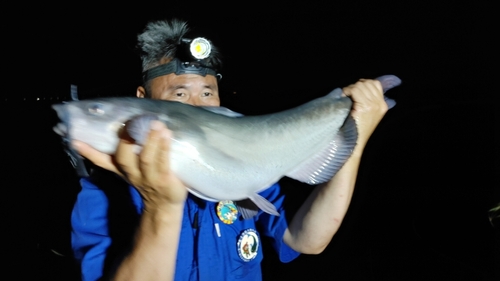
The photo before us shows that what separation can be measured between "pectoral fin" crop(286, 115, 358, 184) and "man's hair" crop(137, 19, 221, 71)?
63 cm

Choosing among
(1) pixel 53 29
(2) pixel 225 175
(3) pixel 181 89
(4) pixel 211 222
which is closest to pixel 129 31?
(1) pixel 53 29

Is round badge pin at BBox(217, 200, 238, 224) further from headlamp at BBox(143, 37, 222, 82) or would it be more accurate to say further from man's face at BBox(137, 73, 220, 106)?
headlamp at BBox(143, 37, 222, 82)

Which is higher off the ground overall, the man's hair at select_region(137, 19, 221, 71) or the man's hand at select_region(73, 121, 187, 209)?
the man's hair at select_region(137, 19, 221, 71)

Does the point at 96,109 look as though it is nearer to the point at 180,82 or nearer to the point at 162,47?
the point at 180,82

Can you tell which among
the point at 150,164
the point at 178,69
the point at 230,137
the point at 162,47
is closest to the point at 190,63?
the point at 178,69

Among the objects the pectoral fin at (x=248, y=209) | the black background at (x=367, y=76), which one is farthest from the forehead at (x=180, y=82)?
the black background at (x=367, y=76)

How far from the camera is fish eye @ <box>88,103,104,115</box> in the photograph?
115 cm

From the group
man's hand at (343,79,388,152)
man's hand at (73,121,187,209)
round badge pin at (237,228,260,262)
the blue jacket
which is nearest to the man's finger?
man's hand at (73,121,187,209)

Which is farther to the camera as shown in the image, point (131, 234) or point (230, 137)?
point (131, 234)

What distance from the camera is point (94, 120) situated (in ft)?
3.75

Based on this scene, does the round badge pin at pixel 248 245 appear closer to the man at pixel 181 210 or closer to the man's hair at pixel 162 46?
the man at pixel 181 210

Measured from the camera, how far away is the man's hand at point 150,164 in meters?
1.10

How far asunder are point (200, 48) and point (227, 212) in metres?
0.64

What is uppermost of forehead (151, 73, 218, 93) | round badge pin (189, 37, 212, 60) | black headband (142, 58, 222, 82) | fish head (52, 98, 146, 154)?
round badge pin (189, 37, 212, 60)
